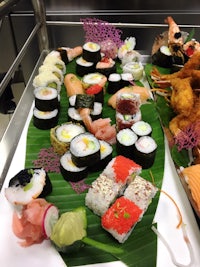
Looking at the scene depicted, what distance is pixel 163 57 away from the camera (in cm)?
358

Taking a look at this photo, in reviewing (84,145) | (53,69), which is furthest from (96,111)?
(53,69)

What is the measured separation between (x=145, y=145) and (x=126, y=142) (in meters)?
0.17

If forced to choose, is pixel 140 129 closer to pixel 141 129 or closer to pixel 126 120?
pixel 141 129

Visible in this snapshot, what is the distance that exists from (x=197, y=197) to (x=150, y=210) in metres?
0.36

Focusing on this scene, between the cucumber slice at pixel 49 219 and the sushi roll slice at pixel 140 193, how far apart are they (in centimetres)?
53

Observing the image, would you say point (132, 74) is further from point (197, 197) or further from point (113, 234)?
point (113, 234)

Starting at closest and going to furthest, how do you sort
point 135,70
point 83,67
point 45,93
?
point 45,93 < point 135,70 < point 83,67

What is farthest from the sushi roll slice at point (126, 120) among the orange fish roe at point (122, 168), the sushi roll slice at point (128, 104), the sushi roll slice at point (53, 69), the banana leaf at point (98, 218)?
the sushi roll slice at point (53, 69)

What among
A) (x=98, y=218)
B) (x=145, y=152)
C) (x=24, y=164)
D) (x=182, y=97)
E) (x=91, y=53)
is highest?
(x=91, y=53)

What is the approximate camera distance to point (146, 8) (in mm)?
4629

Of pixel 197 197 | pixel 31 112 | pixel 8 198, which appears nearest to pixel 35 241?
pixel 8 198

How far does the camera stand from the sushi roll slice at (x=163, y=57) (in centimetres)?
358

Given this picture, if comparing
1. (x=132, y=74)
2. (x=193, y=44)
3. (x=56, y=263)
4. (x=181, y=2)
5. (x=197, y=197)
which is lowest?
(x=56, y=263)

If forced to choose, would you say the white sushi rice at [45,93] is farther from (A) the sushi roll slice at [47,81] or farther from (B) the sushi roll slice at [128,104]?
(B) the sushi roll slice at [128,104]
